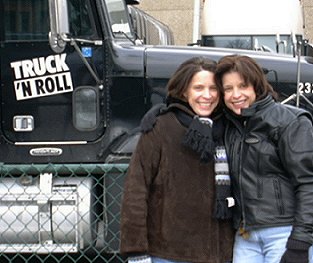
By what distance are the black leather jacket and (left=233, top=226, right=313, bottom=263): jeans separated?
4 centimetres

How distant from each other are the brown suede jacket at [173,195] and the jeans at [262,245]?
10 centimetres

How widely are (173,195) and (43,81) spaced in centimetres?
214

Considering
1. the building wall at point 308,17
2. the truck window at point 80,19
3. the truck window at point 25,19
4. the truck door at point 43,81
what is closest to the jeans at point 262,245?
the truck door at point 43,81

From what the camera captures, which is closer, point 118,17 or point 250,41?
point 118,17

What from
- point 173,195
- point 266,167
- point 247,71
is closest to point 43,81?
point 173,195

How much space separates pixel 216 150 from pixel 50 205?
1963mm

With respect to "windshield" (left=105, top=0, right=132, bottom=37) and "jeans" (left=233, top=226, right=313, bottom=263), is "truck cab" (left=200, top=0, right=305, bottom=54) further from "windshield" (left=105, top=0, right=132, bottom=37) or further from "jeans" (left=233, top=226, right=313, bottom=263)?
"jeans" (left=233, top=226, right=313, bottom=263)

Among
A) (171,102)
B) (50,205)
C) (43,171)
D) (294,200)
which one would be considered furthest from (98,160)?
(294,200)

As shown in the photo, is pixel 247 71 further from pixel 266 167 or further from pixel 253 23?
pixel 253 23

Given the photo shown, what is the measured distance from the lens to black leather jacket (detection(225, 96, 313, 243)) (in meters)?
2.44

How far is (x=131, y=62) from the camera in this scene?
4.50 metres

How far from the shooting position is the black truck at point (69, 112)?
4277 mm

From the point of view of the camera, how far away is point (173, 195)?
8.65ft

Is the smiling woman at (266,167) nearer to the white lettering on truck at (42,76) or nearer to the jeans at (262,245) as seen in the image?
the jeans at (262,245)
